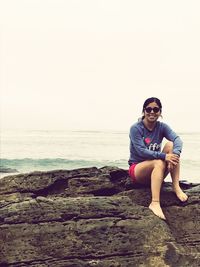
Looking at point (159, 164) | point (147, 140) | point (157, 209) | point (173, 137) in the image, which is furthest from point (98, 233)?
point (173, 137)

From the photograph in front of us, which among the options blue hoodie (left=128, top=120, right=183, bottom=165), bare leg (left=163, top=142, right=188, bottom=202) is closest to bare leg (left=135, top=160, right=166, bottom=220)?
blue hoodie (left=128, top=120, right=183, bottom=165)

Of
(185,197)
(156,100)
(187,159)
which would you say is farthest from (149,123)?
(187,159)

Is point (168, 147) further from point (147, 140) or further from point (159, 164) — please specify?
point (159, 164)

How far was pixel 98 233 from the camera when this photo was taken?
324 inches

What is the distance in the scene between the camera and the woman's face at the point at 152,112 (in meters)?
9.14

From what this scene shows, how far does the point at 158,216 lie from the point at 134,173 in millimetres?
1183

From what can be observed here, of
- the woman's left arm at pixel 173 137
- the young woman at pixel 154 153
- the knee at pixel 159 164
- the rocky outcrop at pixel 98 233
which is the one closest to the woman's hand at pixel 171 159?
the young woman at pixel 154 153

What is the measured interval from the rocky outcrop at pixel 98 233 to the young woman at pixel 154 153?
1.49ft

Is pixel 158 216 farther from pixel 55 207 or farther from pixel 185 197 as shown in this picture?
pixel 55 207

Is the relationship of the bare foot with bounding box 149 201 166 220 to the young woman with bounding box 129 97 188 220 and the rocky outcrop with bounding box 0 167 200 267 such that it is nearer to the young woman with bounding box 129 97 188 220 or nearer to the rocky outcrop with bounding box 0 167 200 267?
the young woman with bounding box 129 97 188 220

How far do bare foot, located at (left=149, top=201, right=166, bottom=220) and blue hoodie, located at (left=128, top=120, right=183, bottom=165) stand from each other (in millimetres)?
1037

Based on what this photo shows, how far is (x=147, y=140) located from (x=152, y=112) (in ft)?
2.29

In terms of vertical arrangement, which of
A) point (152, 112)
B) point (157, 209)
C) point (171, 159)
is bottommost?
point (157, 209)

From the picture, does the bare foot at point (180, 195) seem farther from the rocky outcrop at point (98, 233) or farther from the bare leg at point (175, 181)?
the rocky outcrop at point (98, 233)
